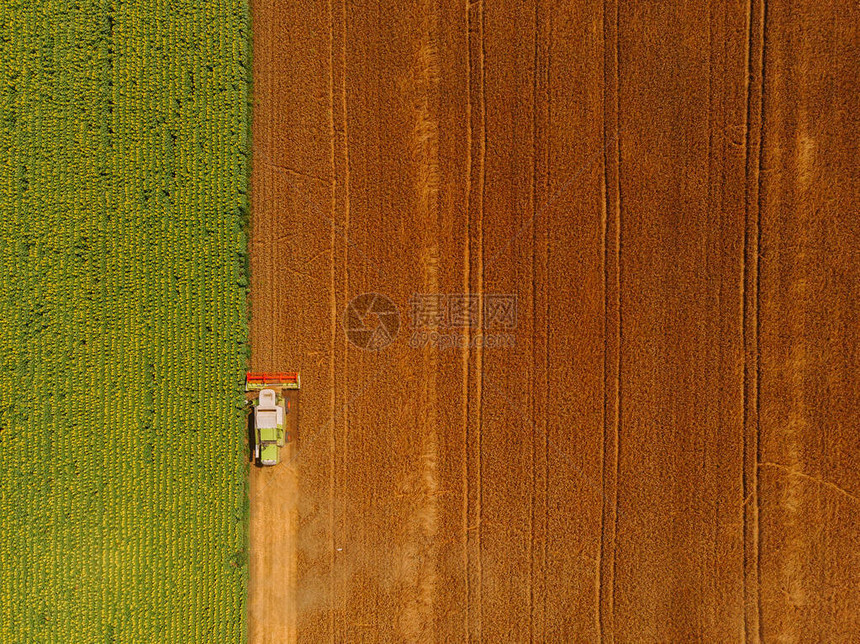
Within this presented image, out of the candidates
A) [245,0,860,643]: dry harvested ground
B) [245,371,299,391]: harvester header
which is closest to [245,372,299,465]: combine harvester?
[245,371,299,391]: harvester header

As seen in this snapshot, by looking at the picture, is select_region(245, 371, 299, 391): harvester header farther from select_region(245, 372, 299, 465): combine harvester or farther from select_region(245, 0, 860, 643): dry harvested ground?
select_region(245, 0, 860, 643): dry harvested ground

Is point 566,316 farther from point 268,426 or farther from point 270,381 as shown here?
point 268,426

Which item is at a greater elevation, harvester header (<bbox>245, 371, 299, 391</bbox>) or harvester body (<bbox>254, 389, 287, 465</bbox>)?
harvester header (<bbox>245, 371, 299, 391</bbox>)

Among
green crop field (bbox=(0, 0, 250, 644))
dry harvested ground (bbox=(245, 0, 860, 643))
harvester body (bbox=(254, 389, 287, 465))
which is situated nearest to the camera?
harvester body (bbox=(254, 389, 287, 465))

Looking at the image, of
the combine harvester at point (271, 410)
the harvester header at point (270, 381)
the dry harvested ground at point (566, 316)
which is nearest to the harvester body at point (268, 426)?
the combine harvester at point (271, 410)

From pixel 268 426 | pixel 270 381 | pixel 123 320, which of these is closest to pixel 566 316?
pixel 270 381

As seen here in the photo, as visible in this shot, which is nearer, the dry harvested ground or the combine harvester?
the combine harvester
